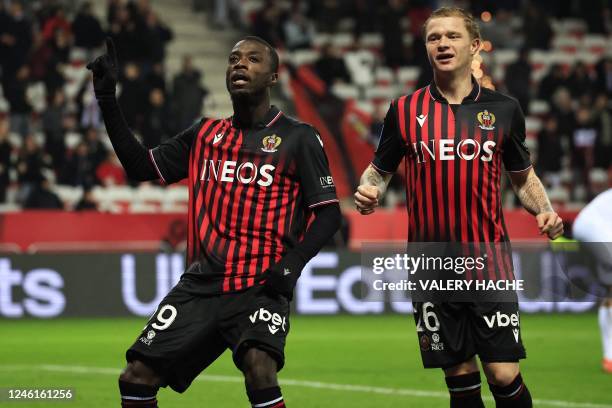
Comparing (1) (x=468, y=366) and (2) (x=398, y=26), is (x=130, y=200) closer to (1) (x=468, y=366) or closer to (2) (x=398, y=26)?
(2) (x=398, y=26)

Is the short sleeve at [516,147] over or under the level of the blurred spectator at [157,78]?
under

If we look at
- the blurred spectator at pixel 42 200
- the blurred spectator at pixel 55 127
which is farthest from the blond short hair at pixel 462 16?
the blurred spectator at pixel 55 127

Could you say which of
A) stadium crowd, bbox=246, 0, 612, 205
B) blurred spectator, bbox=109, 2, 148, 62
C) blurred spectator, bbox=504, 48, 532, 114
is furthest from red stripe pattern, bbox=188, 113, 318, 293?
blurred spectator, bbox=504, 48, 532, 114

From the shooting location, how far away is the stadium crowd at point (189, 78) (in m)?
19.1

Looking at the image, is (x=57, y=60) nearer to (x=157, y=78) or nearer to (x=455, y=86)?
(x=157, y=78)

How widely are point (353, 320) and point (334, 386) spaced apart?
5.57m

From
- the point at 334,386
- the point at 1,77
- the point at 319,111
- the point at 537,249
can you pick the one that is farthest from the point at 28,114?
the point at 334,386

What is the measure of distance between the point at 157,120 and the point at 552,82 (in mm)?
7134

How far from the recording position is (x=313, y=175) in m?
6.05

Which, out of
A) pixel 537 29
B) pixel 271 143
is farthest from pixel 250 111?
pixel 537 29

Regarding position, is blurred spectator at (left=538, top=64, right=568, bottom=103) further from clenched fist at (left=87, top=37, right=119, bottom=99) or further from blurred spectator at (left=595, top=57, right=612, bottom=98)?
clenched fist at (left=87, top=37, right=119, bottom=99)

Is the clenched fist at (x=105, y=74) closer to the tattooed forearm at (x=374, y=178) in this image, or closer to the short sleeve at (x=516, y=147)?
the tattooed forearm at (x=374, y=178)

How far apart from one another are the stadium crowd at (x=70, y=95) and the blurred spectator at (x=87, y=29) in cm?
2

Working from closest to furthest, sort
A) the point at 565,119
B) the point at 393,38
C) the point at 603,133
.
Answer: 1. the point at 603,133
2. the point at 565,119
3. the point at 393,38
